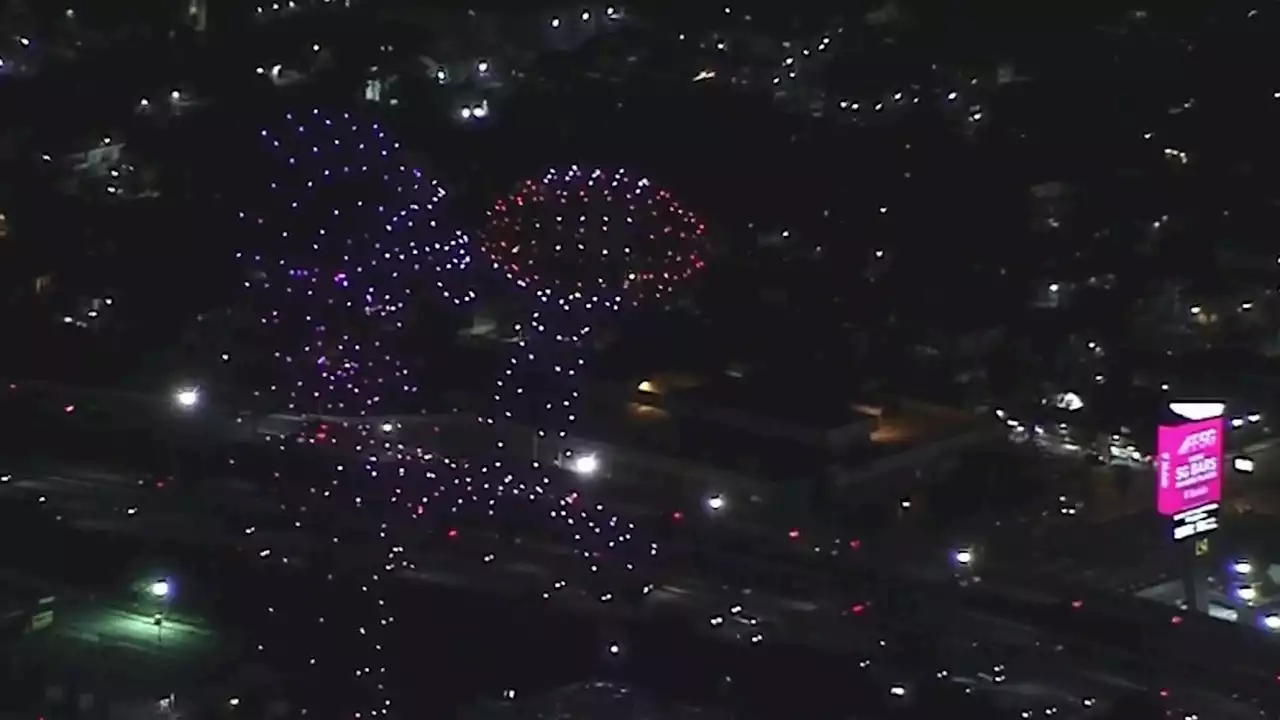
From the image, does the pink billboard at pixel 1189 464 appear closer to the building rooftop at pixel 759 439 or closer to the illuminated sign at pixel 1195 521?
the illuminated sign at pixel 1195 521

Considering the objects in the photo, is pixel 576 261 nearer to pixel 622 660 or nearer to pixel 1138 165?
pixel 622 660

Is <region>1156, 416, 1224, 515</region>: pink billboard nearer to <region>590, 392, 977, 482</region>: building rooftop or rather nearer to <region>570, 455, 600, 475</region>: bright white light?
<region>590, 392, 977, 482</region>: building rooftop

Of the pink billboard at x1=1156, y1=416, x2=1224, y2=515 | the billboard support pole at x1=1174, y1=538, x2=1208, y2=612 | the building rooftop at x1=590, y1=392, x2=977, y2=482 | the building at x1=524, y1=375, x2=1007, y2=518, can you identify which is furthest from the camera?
the building rooftop at x1=590, y1=392, x2=977, y2=482

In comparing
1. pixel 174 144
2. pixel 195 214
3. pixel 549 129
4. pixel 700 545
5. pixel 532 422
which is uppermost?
pixel 549 129

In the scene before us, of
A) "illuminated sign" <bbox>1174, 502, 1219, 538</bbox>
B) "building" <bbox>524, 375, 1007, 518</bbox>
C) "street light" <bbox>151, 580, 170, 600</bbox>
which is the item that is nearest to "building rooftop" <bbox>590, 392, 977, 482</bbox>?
"building" <bbox>524, 375, 1007, 518</bbox>

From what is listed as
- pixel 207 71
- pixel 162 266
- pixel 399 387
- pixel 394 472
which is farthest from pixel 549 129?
pixel 394 472

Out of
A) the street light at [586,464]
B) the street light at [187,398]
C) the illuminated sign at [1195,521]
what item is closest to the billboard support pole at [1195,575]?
the illuminated sign at [1195,521]
